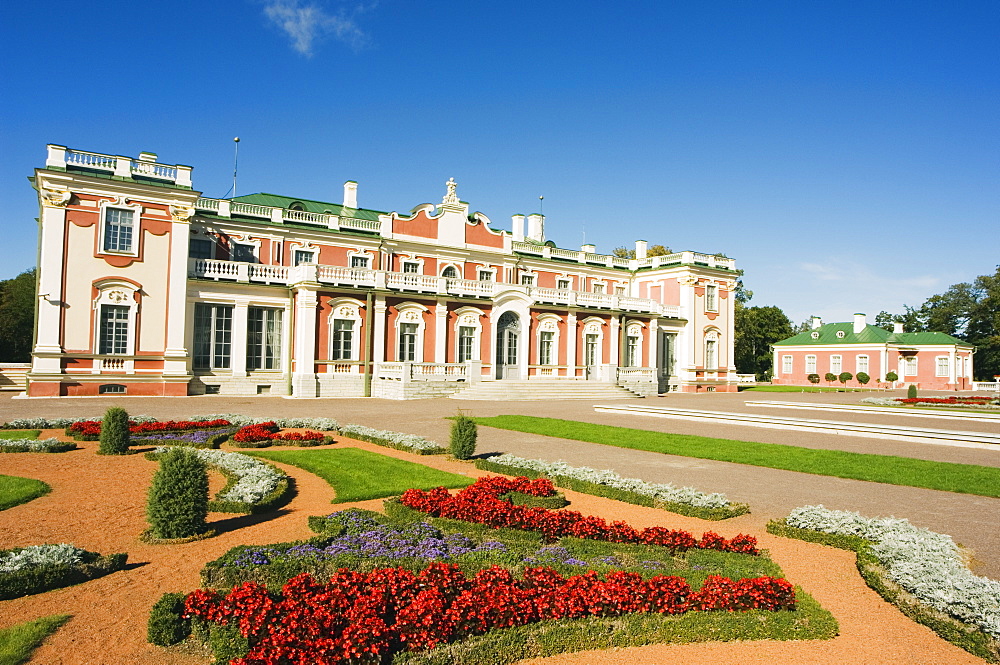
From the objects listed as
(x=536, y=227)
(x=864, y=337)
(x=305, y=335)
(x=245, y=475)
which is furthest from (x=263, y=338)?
(x=864, y=337)

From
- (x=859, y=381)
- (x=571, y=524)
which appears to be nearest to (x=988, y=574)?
(x=571, y=524)

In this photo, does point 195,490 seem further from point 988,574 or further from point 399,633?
point 988,574

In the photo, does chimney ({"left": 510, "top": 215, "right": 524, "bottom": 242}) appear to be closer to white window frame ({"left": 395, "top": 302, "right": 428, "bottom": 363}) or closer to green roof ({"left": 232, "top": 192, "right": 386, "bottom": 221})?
green roof ({"left": 232, "top": 192, "right": 386, "bottom": 221})

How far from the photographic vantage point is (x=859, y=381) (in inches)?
2469

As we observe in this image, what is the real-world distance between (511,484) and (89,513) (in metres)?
5.98

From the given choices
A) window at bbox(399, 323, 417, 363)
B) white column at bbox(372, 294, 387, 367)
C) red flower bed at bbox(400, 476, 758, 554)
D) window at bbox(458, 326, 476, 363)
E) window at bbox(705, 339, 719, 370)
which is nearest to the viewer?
red flower bed at bbox(400, 476, 758, 554)

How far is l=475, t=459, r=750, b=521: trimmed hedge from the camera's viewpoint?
9281mm

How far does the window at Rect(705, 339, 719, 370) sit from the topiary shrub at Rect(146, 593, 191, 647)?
4363 cm

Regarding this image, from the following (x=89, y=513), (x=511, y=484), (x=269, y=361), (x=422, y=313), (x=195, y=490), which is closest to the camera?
(x=195, y=490)

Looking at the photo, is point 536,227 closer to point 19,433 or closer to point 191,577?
point 19,433

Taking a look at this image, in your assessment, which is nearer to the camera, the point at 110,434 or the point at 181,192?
the point at 110,434

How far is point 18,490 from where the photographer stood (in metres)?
9.73

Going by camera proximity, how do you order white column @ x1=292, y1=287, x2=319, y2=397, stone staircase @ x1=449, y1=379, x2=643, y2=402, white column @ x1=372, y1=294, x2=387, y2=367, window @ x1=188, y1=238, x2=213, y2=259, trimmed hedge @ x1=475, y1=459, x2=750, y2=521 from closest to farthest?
trimmed hedge @ x1=475, y1=459, x2=750, y2=521 < white column @ x1=292, y1=287, x2=319, y2=397 < stone staircase @ x1=449, y1=379, x2=643, y2=402 < window @ x1=188, y1=238, x2=213, y2=259 < white column @ x1=372, y1=294, x2=387, y2=367

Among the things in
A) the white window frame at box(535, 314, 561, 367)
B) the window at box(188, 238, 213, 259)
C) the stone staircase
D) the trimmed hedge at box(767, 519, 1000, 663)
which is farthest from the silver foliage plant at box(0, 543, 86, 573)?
the white window frame at box(535, 314, 561, 367)
